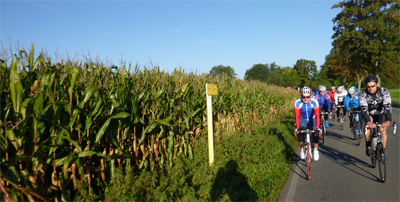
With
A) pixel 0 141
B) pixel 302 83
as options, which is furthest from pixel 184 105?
pixel 302 83

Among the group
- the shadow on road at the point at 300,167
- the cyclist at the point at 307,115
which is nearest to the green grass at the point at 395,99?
the shadow on road at the point at 300,167

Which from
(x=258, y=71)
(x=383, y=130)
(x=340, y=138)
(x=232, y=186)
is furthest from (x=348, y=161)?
(x=258, y=71)

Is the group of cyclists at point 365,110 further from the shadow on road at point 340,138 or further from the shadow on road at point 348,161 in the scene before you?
the shadow on road at point 340,138

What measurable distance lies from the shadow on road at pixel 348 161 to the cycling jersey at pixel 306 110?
1.49m

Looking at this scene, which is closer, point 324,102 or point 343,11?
point 324,102

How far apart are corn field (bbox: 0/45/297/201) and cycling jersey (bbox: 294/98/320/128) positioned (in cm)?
278

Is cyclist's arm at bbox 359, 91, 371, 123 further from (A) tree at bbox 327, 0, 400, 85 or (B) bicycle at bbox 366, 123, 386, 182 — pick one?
(A) tree at bbox 327, 0, 400, 85

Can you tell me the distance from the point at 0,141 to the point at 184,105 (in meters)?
4.07

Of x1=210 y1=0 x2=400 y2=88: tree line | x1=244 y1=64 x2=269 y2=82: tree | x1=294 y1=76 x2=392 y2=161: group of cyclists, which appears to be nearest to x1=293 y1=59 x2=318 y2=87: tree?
x1=244 y1=64 x2=269 y2=82: tree

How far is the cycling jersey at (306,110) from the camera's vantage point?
709 centimetres

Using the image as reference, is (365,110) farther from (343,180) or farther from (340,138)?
(340,138)

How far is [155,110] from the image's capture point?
591cm

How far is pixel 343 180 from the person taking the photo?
19.9 ft

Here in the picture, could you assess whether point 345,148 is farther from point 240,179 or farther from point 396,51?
point 396,51
